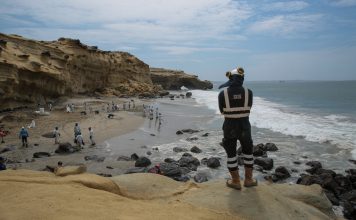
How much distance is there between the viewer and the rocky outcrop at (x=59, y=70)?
101 feet

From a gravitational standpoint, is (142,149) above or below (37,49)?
below

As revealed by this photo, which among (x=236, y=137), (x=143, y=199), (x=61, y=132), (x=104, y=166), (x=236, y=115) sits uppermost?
(x=236, y=115)

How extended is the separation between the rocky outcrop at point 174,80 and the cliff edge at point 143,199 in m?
94.0

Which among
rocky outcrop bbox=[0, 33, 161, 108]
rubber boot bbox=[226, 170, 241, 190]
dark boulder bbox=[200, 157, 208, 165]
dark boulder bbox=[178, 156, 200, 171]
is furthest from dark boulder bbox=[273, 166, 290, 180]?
rocky outcrop bbox=[0, 33, 161, 108]

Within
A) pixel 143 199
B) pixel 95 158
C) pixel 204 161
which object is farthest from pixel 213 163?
pixel 143 199

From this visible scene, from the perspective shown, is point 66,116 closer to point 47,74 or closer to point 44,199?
point 47,74

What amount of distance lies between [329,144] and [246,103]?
18980mm

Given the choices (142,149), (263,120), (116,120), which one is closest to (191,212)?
(142,149)

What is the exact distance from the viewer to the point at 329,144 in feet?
75.1

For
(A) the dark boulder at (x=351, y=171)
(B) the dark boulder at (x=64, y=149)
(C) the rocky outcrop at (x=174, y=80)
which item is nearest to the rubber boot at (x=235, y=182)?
(A) the dark boulder at (x=351, y=171)

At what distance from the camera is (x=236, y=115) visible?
610 cm

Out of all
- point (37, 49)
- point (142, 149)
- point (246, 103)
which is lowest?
point (142, 149)

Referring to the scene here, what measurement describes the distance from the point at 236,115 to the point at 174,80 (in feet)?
318

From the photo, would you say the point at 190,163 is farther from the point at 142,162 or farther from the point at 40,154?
the point at 40,154
